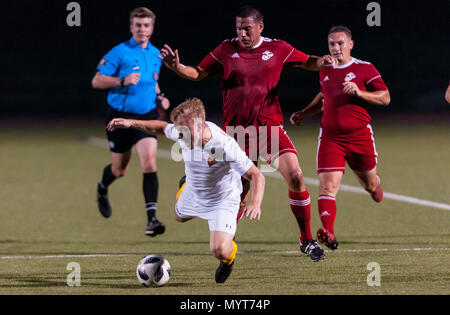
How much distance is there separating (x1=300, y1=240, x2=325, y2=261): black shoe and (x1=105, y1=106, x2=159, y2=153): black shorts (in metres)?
2.68

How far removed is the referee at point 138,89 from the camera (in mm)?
9266

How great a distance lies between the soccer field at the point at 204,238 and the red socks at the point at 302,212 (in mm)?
238

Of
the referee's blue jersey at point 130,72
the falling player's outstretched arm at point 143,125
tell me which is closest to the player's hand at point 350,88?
the falling player's outstretched arm at point 143,125

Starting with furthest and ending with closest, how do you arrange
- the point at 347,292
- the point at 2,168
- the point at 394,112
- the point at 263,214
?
the point at 394,112 → the point at 2,168 → the point at 263,214 → the point at 347,292

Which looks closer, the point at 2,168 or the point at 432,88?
the point at 2,168

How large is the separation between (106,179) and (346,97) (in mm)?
3552

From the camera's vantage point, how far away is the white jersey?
6.29 metres

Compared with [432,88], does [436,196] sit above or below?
below

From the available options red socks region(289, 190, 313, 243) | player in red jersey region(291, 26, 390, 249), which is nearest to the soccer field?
red socks region(289, 190, 313, 243)

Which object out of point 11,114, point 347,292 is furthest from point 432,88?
point 347,292

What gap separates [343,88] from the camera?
24.6 feet

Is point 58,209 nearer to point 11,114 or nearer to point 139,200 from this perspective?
point 139,200

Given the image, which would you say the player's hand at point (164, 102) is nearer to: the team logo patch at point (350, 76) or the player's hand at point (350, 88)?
the team logo patch at point (350, 76)

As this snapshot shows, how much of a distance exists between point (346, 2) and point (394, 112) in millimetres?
5867
